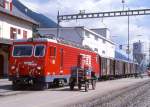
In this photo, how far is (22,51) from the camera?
90.4ft

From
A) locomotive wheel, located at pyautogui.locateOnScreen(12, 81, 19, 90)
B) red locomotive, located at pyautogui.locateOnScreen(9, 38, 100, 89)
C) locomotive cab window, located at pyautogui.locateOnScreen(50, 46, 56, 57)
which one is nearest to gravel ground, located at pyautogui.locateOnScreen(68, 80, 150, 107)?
red locomotive, located at pyautogui.locateOnScreen(9, 38, 100, 89)

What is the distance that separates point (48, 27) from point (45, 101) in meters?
58.6

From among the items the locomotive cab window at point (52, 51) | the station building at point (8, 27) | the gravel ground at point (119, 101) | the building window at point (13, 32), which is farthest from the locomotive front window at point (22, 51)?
the building window at point (13, 32)

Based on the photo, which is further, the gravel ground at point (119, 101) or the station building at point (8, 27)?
the station building at point (8, 27)

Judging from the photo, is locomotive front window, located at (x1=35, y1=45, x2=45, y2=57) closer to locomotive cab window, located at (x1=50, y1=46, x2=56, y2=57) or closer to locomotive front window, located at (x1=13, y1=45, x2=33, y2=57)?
locomotive front window, located at (x1=13, y1=45, x2=33, y2=57)

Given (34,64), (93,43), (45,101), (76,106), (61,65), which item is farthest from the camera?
(93,43)

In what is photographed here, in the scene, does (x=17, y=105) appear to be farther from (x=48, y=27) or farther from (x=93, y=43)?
(x=93, y=43)

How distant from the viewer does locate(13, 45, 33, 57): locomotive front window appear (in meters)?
27.3

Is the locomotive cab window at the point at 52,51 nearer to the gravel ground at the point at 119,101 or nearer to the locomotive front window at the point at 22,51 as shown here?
the locomotive front window at the point at 22,51

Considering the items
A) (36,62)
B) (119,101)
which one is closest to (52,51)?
(36,62)

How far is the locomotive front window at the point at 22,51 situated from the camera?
89.6ft

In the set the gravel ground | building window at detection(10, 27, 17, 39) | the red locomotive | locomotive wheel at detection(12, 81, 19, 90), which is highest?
building window at detection(10, 27, 17, 39)

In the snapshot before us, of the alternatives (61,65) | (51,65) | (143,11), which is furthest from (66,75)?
(143,11)

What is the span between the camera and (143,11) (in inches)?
2218
